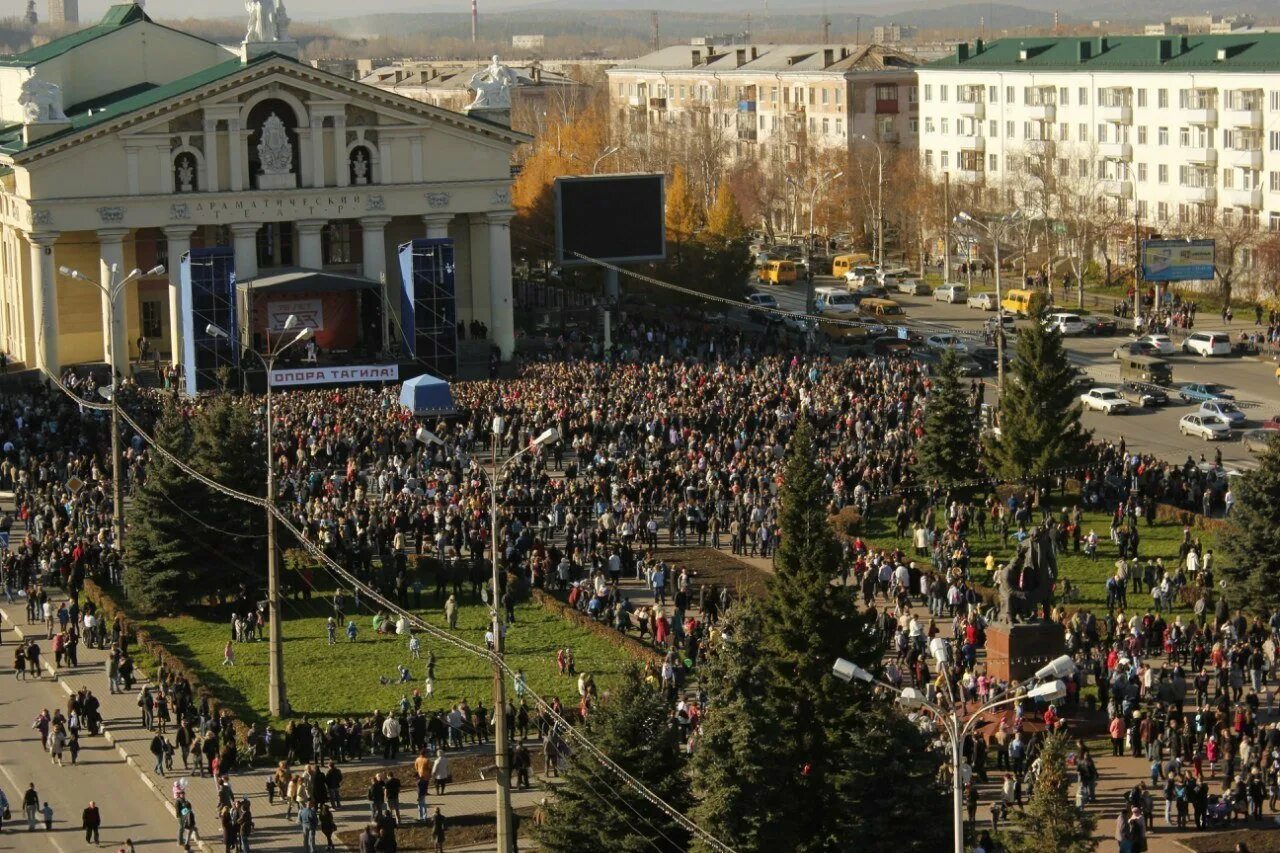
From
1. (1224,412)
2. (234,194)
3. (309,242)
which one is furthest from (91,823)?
(309,242)

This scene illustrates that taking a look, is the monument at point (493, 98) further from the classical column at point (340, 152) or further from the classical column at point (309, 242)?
the classical column at point (309, 242)

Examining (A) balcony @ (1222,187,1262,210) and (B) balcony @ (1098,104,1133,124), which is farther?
(B) balcony @ (1098,104,1133,124)

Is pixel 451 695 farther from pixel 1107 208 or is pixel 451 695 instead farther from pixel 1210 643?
pixel 1107 208

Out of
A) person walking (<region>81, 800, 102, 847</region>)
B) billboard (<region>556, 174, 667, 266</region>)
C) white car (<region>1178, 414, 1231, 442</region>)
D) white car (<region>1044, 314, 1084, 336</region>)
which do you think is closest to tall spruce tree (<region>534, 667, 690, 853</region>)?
person walking (<region>81, 800, 102, 847</region>)

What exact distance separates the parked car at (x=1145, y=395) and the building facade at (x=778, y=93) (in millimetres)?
51252

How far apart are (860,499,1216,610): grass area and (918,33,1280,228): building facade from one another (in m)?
36.7

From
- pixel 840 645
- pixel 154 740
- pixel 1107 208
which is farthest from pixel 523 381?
pixel 1107 208

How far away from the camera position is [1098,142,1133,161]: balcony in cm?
9619

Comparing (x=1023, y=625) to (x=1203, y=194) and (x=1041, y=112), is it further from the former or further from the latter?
(x=1041, y=112)

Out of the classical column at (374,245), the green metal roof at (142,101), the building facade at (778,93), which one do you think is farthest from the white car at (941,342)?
the building facade at (778,93)

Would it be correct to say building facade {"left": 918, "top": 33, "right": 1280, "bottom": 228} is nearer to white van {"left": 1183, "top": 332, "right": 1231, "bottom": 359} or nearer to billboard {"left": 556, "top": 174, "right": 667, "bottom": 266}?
white van {"left": 1183, "top": 332, "right": 1231, "bottom": 359}

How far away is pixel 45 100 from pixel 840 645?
4569 centimetres

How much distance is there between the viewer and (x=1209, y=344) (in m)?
73.4

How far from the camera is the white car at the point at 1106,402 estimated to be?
64.2 metres
